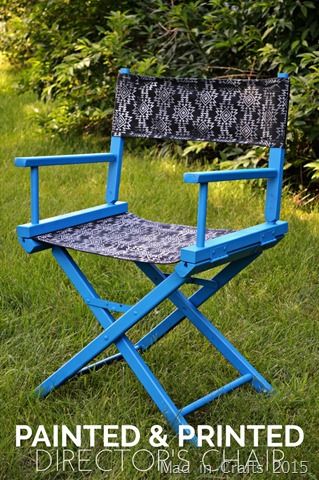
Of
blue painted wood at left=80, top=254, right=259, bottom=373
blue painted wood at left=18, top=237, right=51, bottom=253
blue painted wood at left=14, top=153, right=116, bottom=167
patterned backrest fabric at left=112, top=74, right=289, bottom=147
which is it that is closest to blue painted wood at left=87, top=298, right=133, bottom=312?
blue painted wood at left=80, top=254, right=259, bottom=373

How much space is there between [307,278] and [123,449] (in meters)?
1.46

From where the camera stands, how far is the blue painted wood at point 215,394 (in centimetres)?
224

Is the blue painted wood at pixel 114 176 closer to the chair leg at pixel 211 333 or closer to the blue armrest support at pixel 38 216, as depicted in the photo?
the blue armrest support at pixel 38 216

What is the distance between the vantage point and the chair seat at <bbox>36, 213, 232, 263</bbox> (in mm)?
2176

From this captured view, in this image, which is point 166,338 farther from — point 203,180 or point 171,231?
point 203,180

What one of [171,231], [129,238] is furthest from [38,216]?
[171,231]

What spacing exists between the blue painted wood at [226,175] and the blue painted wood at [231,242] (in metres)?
0.16

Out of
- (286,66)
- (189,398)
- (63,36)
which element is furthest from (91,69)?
(189,398)

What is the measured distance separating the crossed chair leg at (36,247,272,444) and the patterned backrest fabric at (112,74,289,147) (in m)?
0.46

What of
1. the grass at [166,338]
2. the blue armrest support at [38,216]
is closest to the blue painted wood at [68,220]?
the blue armrest support at [38,216]

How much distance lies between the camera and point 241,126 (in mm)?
2570

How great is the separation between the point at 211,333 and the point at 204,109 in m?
0.80

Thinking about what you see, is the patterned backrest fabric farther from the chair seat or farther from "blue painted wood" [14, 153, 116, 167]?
the chair seat

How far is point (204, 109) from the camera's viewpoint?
2.66m
